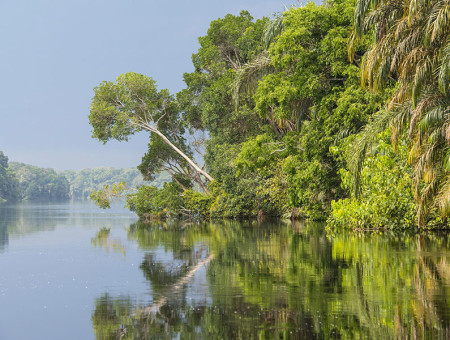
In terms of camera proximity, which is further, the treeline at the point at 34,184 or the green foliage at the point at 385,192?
the treeline at the point at 34,184

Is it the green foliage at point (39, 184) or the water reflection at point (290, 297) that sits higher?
the green foliage at point (39, 184)

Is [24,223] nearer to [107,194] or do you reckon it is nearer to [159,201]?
[159,201]

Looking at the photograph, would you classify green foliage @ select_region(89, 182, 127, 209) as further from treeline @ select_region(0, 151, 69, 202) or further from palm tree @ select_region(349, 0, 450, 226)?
treeline @ select_region(0, 151, 69, 202)

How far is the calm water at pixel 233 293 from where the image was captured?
19.6 ft

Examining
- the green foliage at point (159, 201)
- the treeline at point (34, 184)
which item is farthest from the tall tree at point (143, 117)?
the treeline at point (34, 184)

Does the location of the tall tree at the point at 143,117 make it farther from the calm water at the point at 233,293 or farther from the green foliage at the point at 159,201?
the calm water at the point at 233,293

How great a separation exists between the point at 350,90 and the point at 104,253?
12.0 meters

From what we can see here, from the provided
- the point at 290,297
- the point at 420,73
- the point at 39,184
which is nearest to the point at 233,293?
the point at 290,297

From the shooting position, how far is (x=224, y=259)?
1265 centimetres

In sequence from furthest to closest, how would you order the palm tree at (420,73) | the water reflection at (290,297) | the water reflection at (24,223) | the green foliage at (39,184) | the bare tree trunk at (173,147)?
the green foliage at (39,184) → the bare tree trunk at (173,147) → the water reflection at (24,223) → the palm tree at (420,73) → the water reflection at (290,297)

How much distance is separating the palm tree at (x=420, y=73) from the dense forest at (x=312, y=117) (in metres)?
0.03

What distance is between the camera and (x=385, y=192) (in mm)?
18891

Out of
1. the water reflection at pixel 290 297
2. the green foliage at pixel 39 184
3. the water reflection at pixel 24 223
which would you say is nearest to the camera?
the water reflection at pixel 290 297

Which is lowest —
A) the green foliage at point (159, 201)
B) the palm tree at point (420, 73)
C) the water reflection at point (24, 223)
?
the water reflection at point (24, 223)
